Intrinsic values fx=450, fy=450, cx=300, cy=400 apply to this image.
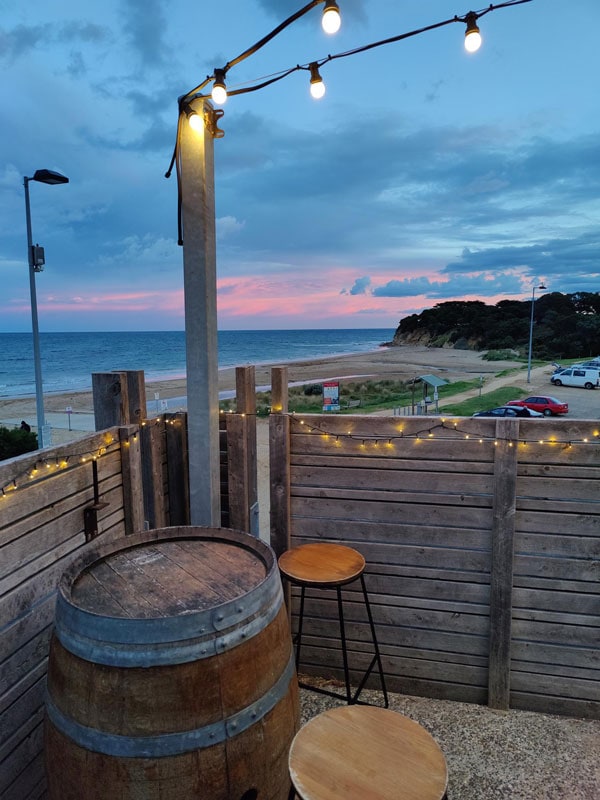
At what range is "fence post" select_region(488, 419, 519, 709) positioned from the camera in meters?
2.90

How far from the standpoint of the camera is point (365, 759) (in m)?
1.43

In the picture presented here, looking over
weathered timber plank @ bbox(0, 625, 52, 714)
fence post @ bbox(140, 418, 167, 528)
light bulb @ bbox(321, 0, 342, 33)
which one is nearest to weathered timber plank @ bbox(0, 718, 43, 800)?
weathered timber plank @ bbox(0, 625, 52, 714)

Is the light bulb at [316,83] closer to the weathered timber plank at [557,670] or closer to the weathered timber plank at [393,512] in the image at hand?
the weathered timber plank at [393,512]

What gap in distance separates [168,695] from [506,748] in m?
2.55

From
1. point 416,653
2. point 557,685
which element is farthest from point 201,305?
point 557,685

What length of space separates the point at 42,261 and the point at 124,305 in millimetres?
67877

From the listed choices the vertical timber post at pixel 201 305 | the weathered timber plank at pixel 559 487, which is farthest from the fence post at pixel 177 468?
the weathered timber plank at pixel 559 487

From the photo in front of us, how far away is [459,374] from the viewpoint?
39094mm

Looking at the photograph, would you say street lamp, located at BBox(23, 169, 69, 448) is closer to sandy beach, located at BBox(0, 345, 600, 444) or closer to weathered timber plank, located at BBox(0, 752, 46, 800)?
sandy beach, located at BBox(0, 345, 600, 444)

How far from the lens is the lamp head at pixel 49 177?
8.65 m

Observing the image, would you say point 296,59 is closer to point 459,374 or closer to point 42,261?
point 42,261

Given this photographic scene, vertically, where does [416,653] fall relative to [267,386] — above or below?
above

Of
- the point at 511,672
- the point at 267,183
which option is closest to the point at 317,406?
the point at 267,183

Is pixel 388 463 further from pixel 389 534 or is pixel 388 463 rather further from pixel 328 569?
pixel 328 569
